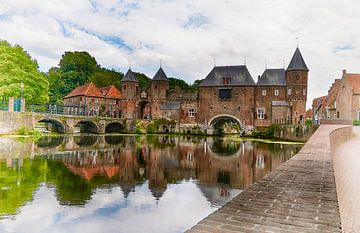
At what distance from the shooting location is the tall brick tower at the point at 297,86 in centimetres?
4122

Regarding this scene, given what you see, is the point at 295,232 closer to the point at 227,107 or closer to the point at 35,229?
the point at 35,229

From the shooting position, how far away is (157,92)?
49.0 meters

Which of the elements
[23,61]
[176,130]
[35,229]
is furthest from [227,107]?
[35,229]

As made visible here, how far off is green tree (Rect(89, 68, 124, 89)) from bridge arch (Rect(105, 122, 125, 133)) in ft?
54.4

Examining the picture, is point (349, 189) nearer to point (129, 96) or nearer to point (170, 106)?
point (170, 106)

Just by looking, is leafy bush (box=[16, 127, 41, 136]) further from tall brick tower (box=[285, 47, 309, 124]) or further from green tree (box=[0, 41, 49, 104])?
tall brick tower (box=[285, 47, 309, 124])

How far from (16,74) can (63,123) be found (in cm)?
805

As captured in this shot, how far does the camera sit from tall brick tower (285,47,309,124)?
4122 cm

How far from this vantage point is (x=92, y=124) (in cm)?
4603

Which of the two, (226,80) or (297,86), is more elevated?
(226,80)

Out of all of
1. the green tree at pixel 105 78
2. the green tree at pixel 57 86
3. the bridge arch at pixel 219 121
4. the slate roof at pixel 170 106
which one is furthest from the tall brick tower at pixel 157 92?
the green tree at pixel 57 86

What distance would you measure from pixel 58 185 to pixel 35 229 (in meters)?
3.92

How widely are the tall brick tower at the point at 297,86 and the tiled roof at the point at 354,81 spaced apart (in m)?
5.01

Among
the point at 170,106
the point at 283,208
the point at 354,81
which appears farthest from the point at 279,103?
the point at 283,208
